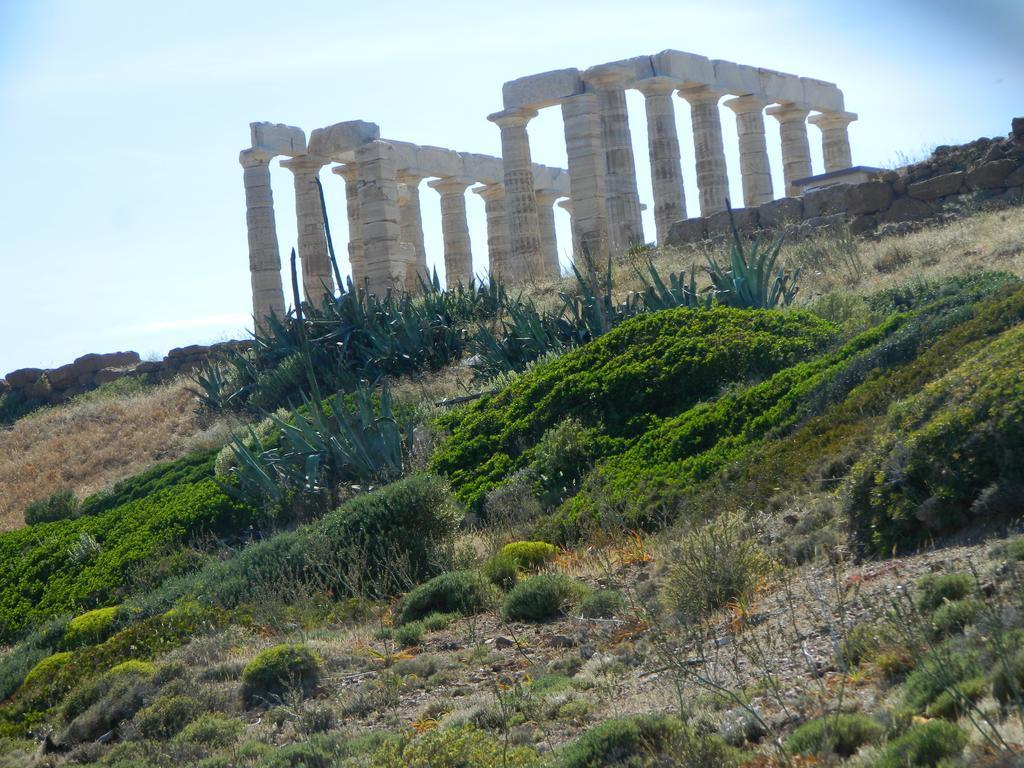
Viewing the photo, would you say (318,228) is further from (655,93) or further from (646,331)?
(646,331)

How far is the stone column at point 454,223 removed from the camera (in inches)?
1447

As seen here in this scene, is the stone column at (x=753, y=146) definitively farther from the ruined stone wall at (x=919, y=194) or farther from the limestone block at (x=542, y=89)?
the ruined stone wall at (x=919, y=194)

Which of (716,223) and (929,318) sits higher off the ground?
(716,223)

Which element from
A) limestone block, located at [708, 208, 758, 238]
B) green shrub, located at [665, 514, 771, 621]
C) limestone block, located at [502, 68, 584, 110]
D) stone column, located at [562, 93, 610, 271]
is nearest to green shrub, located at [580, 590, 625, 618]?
green shrub, located at [665, 514, 771, 621]

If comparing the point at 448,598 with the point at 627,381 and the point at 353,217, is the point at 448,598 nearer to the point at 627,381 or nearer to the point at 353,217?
the point at 627,381

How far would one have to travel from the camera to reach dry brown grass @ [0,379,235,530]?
21.8m

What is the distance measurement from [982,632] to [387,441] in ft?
30.9

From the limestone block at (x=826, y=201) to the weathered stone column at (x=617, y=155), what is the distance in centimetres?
497

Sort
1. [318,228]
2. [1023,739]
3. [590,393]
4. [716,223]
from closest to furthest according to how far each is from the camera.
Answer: [1023,739] → [590,393] → [716,223] → [318,228]

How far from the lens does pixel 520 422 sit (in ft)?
47.3

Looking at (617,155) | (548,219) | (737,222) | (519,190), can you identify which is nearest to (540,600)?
(737,222)

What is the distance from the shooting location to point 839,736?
5609 millimetres

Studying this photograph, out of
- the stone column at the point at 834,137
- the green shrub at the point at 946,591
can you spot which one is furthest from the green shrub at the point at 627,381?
the stone column at the point at 834,137

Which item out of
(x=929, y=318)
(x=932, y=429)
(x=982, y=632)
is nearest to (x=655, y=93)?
(x=929, y=318)
